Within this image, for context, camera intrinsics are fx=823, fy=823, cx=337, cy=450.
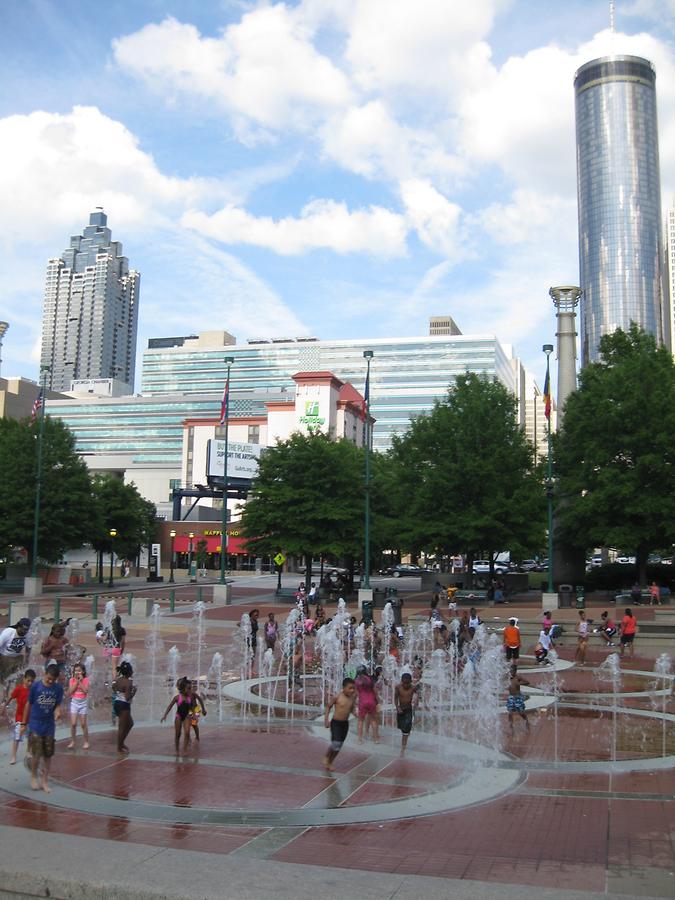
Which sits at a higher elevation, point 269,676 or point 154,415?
point 154,415

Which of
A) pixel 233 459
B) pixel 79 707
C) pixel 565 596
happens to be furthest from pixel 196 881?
Answer: pixel 233 459

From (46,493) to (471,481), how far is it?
25445 mm

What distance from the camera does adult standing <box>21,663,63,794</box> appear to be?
34.3ft

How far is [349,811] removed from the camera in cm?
987

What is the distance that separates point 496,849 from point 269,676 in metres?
12.4

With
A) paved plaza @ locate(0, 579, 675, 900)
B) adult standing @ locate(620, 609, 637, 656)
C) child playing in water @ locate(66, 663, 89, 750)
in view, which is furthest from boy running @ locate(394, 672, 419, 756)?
adult standing @ locate(620, 609, 637, 656)

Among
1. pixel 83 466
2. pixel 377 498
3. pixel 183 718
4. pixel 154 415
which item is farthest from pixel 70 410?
pixel 183 718

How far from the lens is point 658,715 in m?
16.0

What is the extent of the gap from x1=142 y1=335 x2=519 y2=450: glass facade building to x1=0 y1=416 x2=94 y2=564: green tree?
7098 cm

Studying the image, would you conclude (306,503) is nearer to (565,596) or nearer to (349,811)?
(565,596)

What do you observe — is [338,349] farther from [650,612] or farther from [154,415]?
[650,612]

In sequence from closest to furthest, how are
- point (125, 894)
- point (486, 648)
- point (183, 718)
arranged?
point (125, 894)
point (183, 718)
point (486, 648)

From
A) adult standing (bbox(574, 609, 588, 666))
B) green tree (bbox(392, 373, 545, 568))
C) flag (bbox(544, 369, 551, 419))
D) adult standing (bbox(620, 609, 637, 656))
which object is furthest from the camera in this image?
green tree (bbox(392, 373, 545, 568))

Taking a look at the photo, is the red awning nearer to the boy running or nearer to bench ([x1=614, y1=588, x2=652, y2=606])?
bench ([x1=614, y1=588, x2=652, y2=606])
